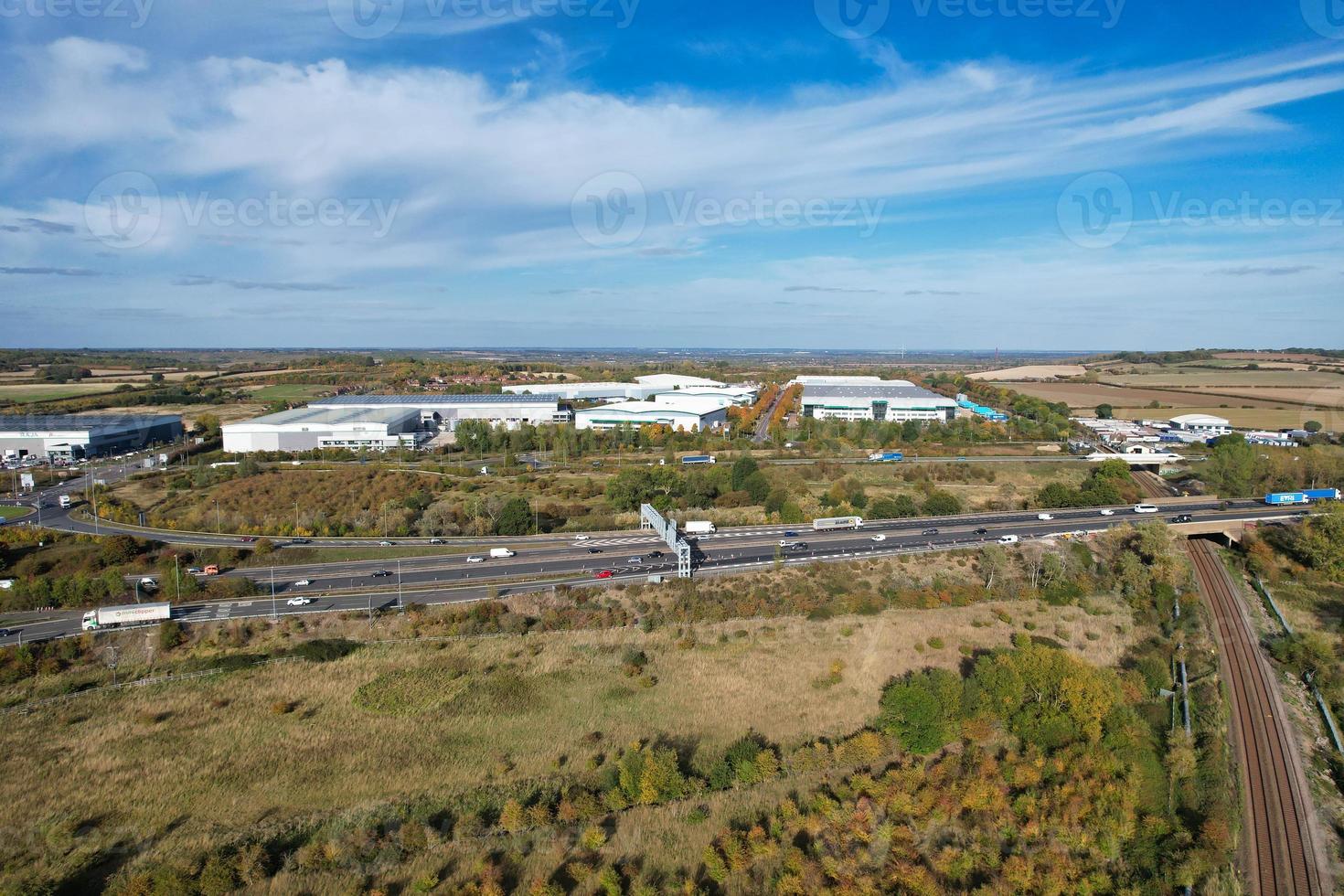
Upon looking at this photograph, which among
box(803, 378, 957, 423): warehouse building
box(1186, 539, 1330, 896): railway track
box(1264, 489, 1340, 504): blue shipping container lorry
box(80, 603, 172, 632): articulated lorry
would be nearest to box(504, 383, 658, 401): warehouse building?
box(803, 378, 957, 423): warehouse building

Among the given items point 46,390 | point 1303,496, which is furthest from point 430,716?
point 46,390

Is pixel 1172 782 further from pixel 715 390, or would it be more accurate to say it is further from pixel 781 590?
pixel 715 390

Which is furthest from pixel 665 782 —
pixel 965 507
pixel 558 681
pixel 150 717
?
pixel 965 507

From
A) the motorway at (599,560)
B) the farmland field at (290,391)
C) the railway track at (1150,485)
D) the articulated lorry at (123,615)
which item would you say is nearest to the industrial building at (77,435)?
the farmland field at (290,391)

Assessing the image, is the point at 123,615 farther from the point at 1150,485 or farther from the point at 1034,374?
the point at 1034,374

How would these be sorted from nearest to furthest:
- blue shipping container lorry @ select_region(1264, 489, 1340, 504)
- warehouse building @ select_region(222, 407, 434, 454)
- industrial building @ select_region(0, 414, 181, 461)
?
blue shipping container lorry @ select_region(1264, 489, 1340, 504)
industrial building @ select_region(0, 414, 181, 461)
warehouse building @ select_region(222, 407, 434, 454)

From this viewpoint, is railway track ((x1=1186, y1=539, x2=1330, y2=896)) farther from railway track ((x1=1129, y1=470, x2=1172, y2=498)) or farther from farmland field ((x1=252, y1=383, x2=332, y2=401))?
farmland field ((x1=252, y1=383, x2=332, y2=401))

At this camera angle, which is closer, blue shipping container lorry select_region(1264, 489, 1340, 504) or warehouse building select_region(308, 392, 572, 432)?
blue shipping container lorry select_region(1264, 489, 1340, 504)
